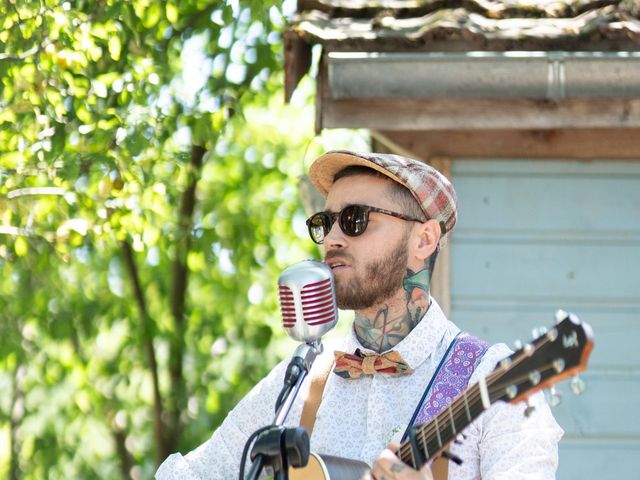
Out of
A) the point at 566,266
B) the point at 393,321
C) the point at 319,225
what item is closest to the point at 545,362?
the point at 393,321

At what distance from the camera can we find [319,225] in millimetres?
3432

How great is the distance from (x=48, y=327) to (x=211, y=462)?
510 cm

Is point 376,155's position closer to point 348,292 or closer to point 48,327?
point 348,292

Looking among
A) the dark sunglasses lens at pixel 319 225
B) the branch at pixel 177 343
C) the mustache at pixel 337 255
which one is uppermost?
the dark sunglasses lens at pixel 319 225

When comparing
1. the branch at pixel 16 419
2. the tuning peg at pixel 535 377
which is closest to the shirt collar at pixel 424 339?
→ the tuning peg at pixel 535 377

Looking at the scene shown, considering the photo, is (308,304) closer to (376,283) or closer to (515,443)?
(376,283)

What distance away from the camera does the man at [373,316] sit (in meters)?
3.27

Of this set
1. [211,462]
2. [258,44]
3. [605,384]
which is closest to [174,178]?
[258,44]

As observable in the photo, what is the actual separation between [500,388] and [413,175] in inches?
36.5

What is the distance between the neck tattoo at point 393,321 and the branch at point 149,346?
4906 mm

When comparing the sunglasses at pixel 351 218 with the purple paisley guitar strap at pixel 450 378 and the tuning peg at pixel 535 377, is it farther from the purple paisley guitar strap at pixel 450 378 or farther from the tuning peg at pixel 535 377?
the tuning peg at pixel 535 377

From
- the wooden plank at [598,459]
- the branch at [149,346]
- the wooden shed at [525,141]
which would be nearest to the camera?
the wooden shed at [525,141]

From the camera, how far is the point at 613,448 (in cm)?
461

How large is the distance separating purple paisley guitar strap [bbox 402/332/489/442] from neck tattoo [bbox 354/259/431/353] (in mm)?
164
